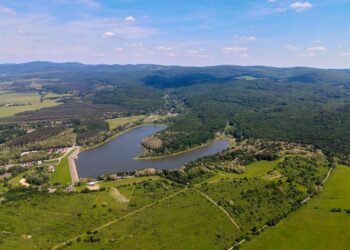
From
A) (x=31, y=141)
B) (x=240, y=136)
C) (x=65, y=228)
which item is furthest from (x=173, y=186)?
(x=31, y=141)

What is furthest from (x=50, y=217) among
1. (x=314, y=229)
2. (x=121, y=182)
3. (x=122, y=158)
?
(x=314, y=229)

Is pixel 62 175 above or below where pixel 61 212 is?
below

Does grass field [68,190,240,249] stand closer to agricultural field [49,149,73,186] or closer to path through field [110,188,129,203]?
path through field [110,188,129,203]

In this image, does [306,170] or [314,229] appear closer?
[314,229]

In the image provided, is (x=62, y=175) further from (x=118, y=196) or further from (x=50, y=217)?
(x=50, y=217)

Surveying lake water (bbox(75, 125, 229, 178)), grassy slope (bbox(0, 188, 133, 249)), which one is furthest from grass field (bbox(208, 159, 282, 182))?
grassy slope (bbox(0, 188, 133, 249))

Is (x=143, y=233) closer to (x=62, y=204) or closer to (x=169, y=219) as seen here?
(x=169, y=219)
